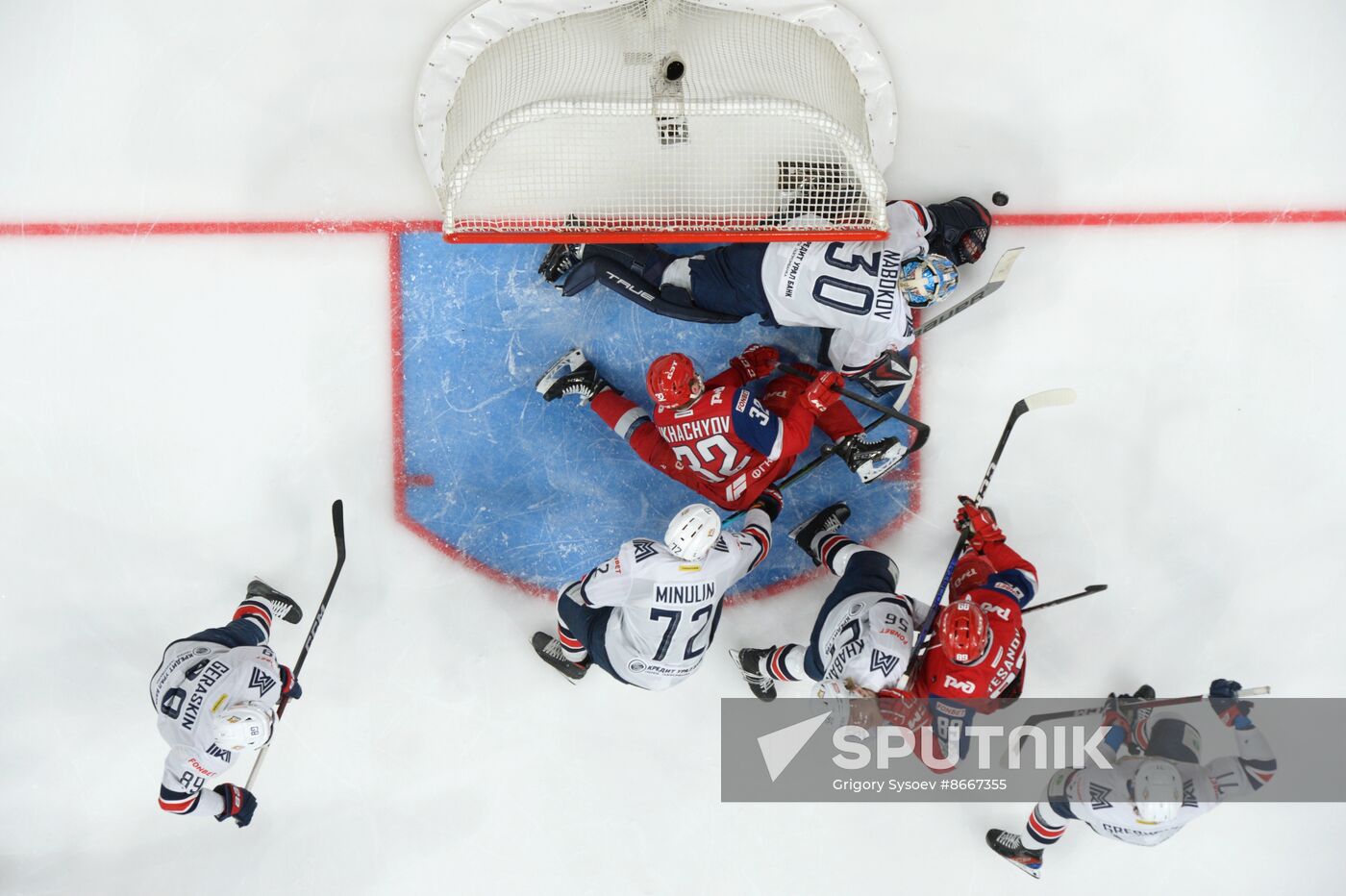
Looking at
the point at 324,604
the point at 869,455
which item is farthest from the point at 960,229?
the point at 324,604

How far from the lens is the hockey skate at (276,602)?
3.75m

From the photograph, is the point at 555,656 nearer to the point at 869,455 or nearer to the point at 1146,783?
the point at 869,455

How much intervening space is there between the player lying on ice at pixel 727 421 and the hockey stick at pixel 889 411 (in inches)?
1.6

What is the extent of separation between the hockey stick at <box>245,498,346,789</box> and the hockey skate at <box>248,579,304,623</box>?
0.30 feet

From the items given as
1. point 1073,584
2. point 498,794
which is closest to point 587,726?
point 498,794

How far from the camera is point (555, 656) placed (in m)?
3.88

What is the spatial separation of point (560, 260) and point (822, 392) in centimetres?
124

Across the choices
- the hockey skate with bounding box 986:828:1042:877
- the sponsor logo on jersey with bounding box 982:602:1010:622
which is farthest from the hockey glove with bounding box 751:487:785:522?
the hockey skate with bounding box 986:828:1042:877

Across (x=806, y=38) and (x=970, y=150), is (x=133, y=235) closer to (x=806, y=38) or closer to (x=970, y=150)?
(x=806, y=38)

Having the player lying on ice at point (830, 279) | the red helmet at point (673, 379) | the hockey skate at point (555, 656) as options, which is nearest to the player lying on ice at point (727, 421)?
the red helmet at point (673, 379)

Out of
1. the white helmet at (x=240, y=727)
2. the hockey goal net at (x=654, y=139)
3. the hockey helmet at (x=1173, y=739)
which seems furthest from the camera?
the hockey helmet at (x=1173, y=739)

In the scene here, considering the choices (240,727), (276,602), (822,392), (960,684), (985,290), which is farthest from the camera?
(276,602)

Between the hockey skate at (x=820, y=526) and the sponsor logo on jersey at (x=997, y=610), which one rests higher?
the hockey skate at (x=820, y=526)

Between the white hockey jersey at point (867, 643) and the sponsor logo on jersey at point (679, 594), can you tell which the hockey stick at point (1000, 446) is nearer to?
the white hockey jersey at point (867, 643)
